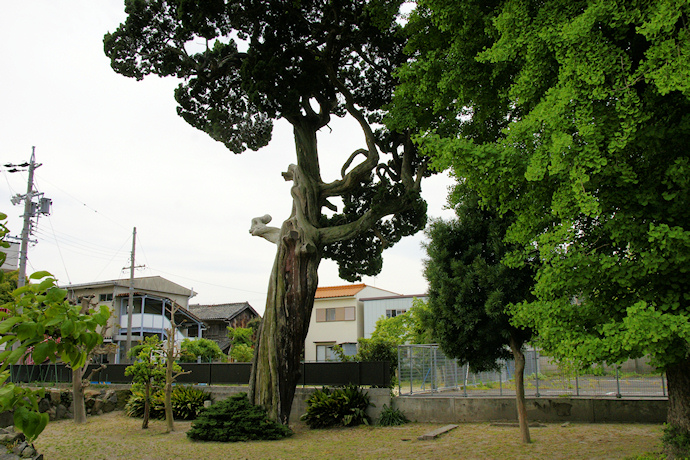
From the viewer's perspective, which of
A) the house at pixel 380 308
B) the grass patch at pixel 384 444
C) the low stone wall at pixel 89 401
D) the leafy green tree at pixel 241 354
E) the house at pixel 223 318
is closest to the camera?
the grass patch at pixel 384 444

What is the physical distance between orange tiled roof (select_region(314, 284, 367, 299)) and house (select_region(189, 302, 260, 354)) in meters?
8.40

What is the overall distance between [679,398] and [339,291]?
27603 millimetres

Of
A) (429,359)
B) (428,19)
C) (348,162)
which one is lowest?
(429,359)

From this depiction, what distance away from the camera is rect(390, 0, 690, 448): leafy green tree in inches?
234

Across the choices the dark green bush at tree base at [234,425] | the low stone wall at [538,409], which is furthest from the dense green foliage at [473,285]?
the dark green bush at tree base at [234,425]

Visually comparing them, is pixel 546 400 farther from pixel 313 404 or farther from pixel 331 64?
pixel 331 64

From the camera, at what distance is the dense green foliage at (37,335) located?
2023 mm

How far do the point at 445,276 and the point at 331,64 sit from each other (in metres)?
6.49

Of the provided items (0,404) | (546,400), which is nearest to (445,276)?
(546,400)

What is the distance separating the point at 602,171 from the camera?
633 cm

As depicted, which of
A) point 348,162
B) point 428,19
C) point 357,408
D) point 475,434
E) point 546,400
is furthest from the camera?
point 348,162

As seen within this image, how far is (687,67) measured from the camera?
5.61 m

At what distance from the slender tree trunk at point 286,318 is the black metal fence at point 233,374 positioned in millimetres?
2092

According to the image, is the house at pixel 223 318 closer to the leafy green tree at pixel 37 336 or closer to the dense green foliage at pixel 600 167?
the dense green foliage at pixel 600 167
